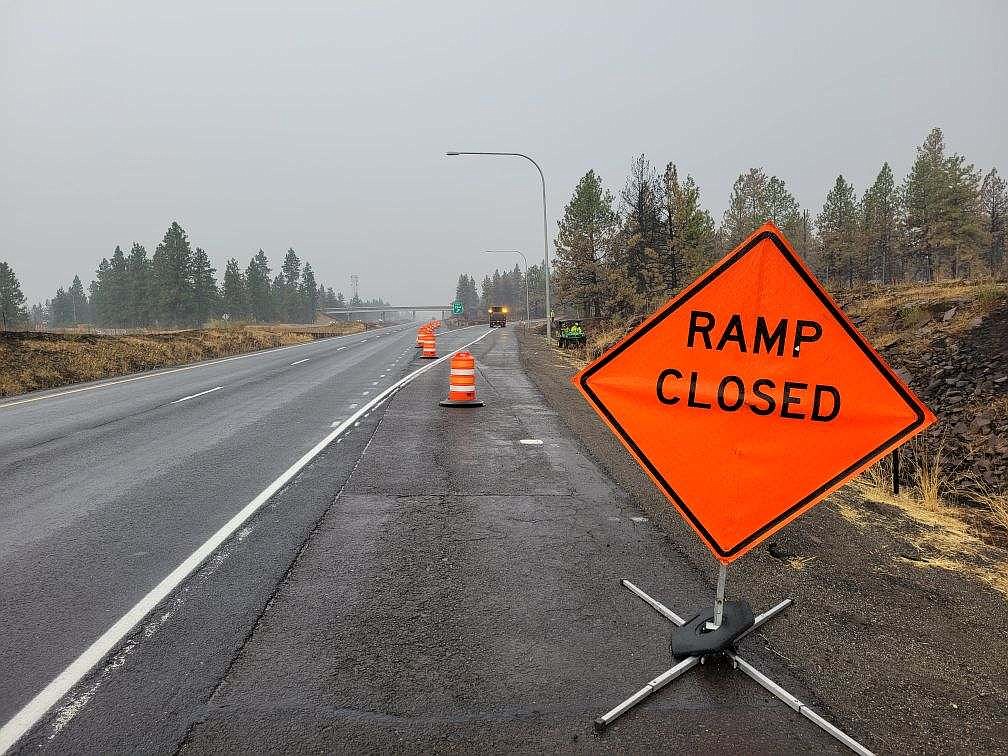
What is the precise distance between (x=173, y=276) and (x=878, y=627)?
95.0 meters

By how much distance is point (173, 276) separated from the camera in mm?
82500

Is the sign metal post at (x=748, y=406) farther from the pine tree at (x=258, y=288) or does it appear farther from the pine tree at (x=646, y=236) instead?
the pine tree at (x=258, y=288)

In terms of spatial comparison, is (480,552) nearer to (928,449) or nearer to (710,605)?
(710,605)

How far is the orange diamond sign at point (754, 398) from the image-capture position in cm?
295

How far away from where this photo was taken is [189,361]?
26125 mm

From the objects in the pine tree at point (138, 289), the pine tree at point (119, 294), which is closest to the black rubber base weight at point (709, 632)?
the pine tree at point (138, 289)

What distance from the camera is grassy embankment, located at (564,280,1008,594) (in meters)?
4.51

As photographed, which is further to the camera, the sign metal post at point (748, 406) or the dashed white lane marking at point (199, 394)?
the dashed white lane marking at point (199, 394)

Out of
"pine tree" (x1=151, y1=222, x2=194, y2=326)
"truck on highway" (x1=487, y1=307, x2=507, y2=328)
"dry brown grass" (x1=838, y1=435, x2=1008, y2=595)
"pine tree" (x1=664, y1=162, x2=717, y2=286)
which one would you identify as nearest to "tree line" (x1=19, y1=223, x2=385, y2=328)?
"pine tree" (x1=151, y1=222, x2=194, y2=326)

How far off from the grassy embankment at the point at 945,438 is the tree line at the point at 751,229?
74.0 ft

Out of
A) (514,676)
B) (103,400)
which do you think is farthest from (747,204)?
(514,676)

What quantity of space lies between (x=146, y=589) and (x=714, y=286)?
3989mm

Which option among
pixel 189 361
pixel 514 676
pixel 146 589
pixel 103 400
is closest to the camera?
pixel 514 676

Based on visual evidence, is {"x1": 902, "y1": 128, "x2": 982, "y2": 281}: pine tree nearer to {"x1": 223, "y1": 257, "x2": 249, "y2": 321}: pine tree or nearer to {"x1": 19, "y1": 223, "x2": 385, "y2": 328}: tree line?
{"x1": 19, "y1": 223, "x2": 385, "y2": 328}: tree line
